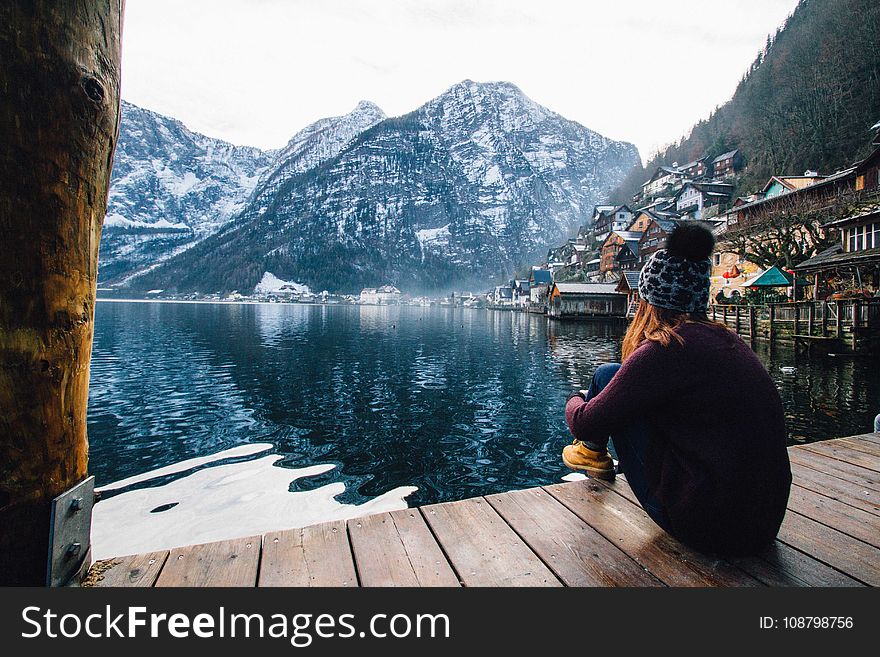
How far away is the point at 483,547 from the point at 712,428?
1405 mm

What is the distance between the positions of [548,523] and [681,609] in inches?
39.6

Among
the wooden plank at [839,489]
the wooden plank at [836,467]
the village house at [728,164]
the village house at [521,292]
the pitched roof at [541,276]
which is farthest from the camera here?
the village house at [521,292]

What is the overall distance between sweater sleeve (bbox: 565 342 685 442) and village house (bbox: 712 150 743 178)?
83816mm

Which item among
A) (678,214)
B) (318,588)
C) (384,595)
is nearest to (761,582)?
(384,595)

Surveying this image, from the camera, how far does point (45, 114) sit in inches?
64.5

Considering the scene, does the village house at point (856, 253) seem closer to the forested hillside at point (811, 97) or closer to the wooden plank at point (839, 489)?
the wooden plank at point (839, 489)

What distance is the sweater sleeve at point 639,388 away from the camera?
6.73ft

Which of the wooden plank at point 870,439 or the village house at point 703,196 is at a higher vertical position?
the village house at point 703,196

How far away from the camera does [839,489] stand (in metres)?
3.41

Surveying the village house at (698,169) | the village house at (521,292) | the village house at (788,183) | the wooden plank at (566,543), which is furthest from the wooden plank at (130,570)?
the village house at (521,292)

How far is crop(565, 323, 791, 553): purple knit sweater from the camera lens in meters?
2.00

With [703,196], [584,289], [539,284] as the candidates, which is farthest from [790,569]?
[539,284]

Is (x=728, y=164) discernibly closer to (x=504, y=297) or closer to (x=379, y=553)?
(x=504, y=297)

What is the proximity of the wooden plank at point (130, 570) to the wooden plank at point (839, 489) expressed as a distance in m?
4.58
